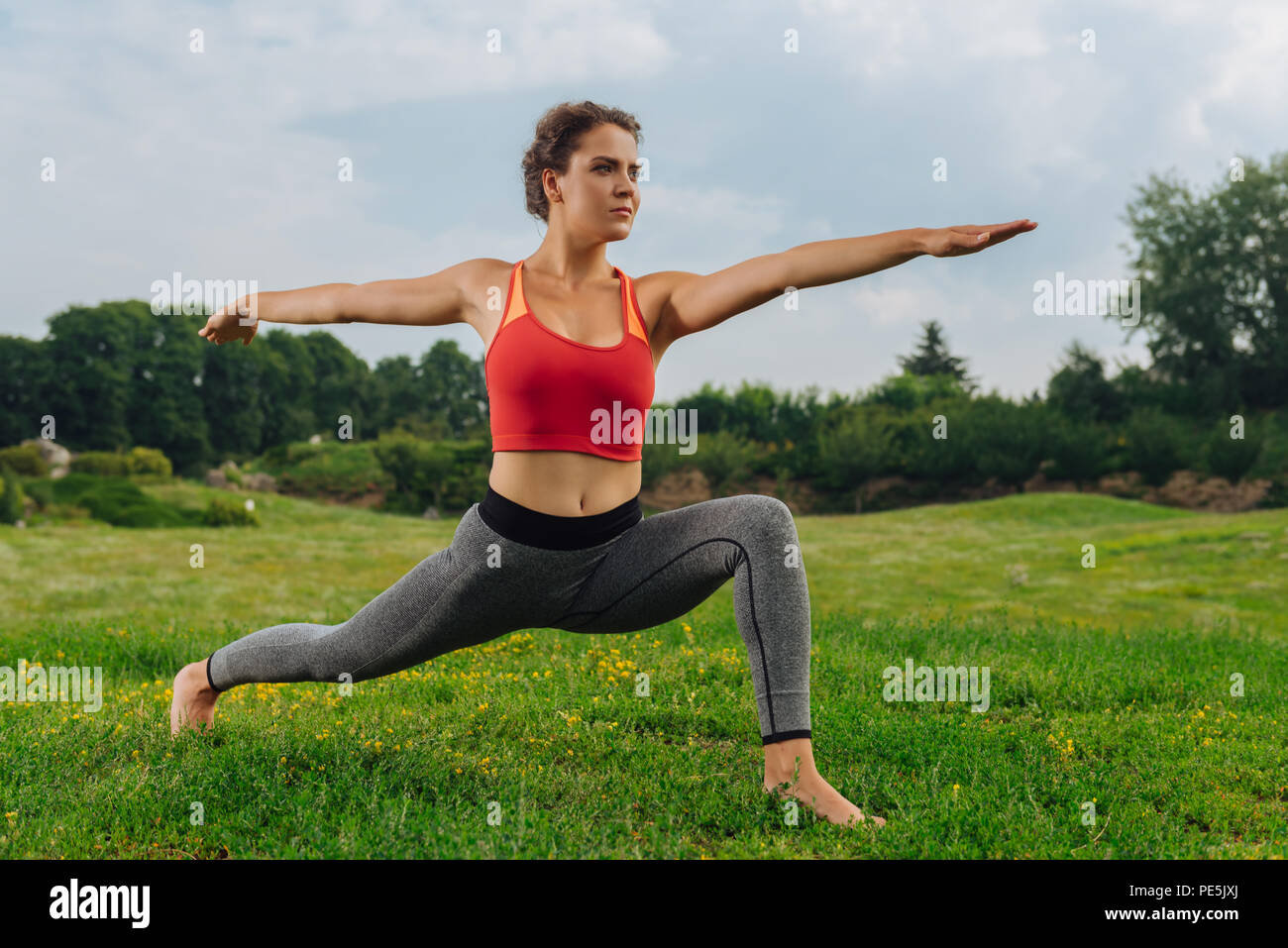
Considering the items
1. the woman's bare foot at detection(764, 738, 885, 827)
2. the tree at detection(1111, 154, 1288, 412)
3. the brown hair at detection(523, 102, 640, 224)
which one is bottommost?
the woman's bare foot at detection(764, 738, 885, 827)

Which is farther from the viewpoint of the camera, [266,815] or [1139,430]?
[1139,430]

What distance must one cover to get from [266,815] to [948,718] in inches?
127

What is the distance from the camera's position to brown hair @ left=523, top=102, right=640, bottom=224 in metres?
3.65

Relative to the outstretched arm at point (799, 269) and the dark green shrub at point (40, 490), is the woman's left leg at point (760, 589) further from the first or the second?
the dark green shrub at point (40, 490)

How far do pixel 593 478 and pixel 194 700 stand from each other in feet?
7.33

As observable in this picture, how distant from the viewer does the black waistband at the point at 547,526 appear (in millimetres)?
3484

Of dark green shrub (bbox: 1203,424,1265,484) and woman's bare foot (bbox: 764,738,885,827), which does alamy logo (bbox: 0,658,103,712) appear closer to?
woman's bare foot (bbox: 764,738,885,827)

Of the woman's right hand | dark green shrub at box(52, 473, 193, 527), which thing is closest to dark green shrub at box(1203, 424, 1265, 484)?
dark green shrub at box(52, 473, 193, 527)

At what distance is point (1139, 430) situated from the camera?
28438mm

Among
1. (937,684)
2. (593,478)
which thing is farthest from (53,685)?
(937,684)
